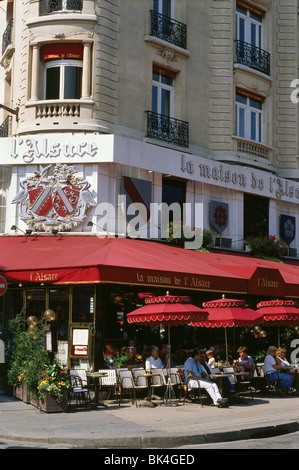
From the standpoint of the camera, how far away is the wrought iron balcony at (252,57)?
2345cm

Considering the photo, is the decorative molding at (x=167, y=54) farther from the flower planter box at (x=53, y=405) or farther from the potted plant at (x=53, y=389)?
the flower planter box at (x=53, y=405)

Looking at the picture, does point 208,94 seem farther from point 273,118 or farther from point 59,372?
point 59,372

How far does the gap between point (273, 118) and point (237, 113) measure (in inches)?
80.9

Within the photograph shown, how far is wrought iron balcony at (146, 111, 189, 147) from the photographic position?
20.4m

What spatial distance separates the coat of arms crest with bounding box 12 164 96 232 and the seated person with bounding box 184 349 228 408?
5.64 m

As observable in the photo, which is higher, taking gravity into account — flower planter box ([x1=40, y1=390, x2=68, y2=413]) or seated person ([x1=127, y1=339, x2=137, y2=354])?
seated person ([x1=127, y1=339, x2=137, y2=354])

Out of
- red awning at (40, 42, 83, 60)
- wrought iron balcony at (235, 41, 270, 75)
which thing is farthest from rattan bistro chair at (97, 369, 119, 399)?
wrought iron balcony at (235, 41, 270, 75)

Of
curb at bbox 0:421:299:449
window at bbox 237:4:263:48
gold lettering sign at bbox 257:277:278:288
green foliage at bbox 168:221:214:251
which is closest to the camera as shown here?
curb at bbox 0:421:299:449

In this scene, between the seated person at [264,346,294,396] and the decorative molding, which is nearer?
the seated person at [264,346,294,396]

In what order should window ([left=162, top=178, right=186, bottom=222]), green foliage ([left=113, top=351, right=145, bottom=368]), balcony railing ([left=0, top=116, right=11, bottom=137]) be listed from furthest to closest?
balcony railing ([left=0, top=116, right=11, bottom=137])
window ([left=162, top=178, right=186, bottom=222])
green foliage ([left=113, top=351, right=145, bottom=368])

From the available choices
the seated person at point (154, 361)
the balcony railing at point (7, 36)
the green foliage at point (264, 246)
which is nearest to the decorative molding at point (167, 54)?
the balcony railing at point (7, 36)

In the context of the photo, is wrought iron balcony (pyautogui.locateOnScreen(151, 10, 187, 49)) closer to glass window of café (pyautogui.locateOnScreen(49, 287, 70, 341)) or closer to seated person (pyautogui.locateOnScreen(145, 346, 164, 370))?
glass window of café (pyautogui.locateOnScreen(49, 287, 70, 341))

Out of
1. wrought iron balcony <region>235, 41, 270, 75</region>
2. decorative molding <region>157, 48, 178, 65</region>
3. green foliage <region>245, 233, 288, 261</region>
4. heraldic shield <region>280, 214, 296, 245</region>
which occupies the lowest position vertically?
green foliage <region>245, 233, 288, 261</region>

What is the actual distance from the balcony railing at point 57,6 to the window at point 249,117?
676 cm
